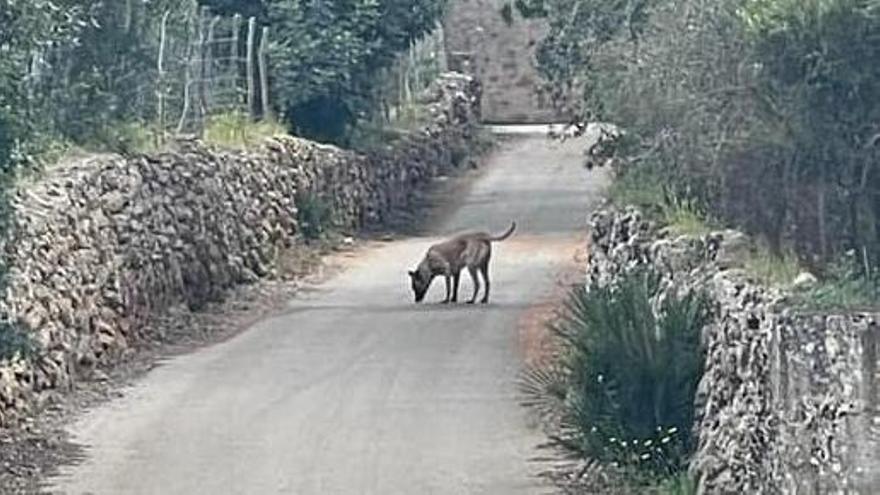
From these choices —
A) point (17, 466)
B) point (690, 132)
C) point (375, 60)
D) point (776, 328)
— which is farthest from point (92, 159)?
point (375, 60)

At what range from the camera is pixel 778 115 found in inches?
511

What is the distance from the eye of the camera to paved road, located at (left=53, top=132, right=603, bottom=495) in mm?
14516

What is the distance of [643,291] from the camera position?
45.4ft

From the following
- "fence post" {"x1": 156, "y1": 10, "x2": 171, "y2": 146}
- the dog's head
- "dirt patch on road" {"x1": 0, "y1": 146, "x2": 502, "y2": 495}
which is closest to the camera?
"dirt patch on road" {"x1": 0, "y1": 146, "x2": 502, "y2": 495}

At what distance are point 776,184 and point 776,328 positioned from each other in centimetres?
294

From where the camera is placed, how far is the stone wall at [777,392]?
9.79 meters

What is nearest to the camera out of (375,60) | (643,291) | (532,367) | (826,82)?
(826,82)

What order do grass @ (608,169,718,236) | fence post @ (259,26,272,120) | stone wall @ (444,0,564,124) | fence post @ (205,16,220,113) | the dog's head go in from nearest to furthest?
grass @ (608,169,718,236) → the dog's head → fence post @ (205,16,220,113) → fence post @ (259,26,272,120) → stone wall @ (444,0,564,124)

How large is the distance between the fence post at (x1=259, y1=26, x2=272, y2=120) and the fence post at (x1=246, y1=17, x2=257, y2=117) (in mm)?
122

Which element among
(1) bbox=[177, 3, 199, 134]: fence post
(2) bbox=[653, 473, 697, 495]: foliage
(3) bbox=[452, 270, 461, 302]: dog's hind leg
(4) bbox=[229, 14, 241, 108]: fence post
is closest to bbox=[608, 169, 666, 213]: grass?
(2) bbox=[653, 473, 697, 495]: foliage

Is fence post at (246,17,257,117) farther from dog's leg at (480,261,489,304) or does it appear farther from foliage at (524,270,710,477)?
foliage at (524,270,710,477)

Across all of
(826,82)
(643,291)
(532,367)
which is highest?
(826,82)

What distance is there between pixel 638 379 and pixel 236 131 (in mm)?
17580

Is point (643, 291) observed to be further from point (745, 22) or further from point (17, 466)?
point (17, 466)
